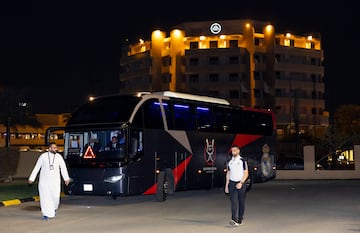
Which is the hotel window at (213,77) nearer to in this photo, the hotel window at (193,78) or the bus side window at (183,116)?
the hotel window at (193,78)

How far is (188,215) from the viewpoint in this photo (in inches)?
630

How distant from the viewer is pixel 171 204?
773 inches

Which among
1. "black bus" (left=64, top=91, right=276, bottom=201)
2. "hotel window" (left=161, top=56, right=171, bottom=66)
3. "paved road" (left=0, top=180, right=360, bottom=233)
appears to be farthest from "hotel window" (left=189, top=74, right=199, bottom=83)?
"paved road" (left=0, top=180, right=360, bottom=233)

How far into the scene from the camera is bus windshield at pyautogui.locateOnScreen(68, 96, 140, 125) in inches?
773

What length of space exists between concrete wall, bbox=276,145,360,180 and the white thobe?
24.6m

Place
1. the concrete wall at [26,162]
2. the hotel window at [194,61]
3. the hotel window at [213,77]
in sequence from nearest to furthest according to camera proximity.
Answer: the concrete wall at [26,162], the hotel window at [194,61], the hotel window at [213,77]

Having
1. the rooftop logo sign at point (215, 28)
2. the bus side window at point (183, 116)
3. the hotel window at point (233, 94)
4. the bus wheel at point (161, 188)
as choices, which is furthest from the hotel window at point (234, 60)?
the bus wheel at point (161, 188)

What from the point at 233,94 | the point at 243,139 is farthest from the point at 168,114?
the point at 233,94

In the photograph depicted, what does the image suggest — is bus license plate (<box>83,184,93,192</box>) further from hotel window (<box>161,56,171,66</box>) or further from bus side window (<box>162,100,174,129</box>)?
hotel window (<box>161,56,171,66</box>)

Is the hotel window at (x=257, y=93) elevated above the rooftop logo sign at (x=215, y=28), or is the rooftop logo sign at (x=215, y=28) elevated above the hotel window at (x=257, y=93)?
the rooftop logo sign at (x=215, y=28)

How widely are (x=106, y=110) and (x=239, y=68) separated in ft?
233

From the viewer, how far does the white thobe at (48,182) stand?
14.9 metres

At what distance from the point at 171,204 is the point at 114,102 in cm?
406

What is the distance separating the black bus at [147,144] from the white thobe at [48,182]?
3.79 metres
